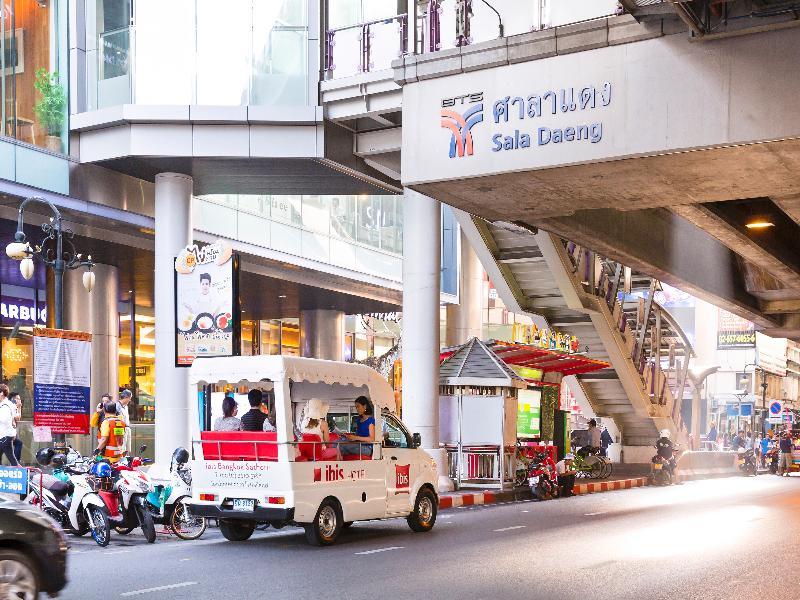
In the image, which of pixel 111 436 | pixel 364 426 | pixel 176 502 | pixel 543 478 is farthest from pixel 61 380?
pixel 543 478

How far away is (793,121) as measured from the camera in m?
13.2

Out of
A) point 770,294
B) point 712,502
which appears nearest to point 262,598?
point 712,502

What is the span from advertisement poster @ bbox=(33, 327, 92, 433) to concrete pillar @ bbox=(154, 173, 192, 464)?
28.3 ft

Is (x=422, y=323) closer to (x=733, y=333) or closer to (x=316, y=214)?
(x=316, y=214)

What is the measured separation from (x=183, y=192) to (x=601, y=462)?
14.9 m

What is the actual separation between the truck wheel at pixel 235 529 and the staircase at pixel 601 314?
1079cm

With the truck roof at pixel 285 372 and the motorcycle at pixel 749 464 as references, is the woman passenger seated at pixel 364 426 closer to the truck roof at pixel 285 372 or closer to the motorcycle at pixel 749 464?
the truck roof at pixel 285 372

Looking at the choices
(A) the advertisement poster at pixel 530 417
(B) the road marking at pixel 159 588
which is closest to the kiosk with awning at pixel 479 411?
(A) the advertisement poster at pixel 530 417

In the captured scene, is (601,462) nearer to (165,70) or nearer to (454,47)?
(165,70)

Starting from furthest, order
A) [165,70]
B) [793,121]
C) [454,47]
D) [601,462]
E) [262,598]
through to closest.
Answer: [601,462] < [165,70] < [454,47] < [793,121] < [262,598]

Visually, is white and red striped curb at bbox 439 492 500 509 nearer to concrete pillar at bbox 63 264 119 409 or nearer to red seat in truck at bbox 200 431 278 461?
red seat in truck at bbox 200 431 278 461

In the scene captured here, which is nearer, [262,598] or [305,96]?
[262,598]

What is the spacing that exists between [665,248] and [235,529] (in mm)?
12789

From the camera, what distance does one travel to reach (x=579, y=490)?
29.0 meters
